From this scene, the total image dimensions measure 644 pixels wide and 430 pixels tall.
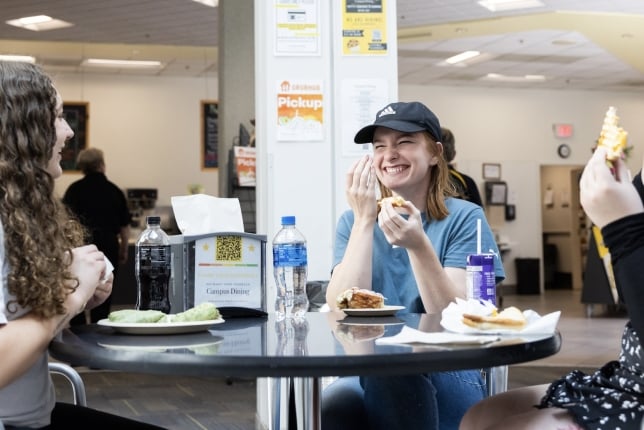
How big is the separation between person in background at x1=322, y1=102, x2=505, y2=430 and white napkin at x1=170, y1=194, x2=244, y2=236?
0.38 m

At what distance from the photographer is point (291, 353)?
1.41 m

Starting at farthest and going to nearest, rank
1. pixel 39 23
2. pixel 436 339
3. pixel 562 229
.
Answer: pixel 562 229, pixel 39 23, pixel 436 339

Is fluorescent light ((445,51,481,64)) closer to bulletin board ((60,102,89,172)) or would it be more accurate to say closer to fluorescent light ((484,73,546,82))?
fluorescent light ((484,73,546,82))

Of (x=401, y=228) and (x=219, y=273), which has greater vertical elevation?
(x=401, y=228)

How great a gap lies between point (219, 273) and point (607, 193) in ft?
3.43

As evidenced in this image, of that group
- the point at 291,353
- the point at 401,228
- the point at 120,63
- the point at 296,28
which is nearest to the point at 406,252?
the point at 401,228


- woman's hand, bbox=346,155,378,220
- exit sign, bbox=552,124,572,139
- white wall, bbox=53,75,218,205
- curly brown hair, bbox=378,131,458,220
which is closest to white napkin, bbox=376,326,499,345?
woman's hand, bbox=346,155,378,220

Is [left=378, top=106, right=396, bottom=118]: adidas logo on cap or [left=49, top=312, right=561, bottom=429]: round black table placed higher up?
[left=378, top=106, right=396, bottom=118]: adidas logo on cap

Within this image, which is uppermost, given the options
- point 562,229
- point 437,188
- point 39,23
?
point 39,23

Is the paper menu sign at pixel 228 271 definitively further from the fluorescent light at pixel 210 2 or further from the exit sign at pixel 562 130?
the exit sign at pixel 562 130

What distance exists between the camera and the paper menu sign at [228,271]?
6.98 ft

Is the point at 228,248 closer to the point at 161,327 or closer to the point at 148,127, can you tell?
the point at 161,327

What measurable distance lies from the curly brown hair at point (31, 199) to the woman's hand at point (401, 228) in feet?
2.59

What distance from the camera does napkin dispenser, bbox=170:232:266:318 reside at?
2.12 metres
